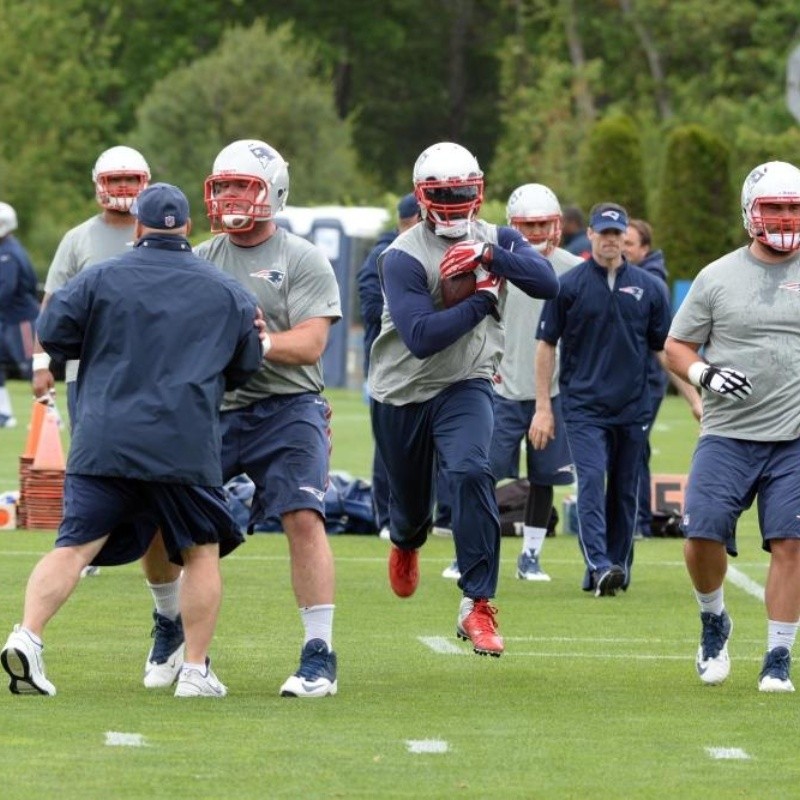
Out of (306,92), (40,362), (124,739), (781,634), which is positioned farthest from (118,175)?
(306,92)

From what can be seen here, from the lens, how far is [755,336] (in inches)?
370

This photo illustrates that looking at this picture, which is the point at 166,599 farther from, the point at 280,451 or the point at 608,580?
the point at 608,580

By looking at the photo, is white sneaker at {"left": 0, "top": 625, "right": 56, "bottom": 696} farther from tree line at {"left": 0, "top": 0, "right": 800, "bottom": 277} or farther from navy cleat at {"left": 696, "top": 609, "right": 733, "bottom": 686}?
tree line at {"left": 0, "top": 0, "right": 800, "bottom": 277}

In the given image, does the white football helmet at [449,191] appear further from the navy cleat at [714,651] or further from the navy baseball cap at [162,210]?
the navy cleat at [714,651]

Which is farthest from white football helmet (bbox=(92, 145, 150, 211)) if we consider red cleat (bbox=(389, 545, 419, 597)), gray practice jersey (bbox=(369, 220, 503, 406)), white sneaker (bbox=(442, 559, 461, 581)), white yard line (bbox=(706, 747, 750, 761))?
white yard line (bbox=(706, 747, 750, 761))

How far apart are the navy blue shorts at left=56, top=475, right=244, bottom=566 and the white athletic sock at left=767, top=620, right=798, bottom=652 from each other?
209 cm

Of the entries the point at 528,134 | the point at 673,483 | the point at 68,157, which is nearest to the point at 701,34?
the point at 528,134

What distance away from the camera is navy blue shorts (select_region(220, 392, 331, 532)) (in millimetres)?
9070

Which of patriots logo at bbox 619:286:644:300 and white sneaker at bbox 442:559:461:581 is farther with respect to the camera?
white sneaker at bbox 442:559:461:581

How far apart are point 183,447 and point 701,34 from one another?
47.8m

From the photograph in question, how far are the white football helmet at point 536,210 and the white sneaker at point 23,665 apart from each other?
5.36 meters

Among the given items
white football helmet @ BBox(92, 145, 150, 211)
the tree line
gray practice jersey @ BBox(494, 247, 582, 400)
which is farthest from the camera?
the tree line

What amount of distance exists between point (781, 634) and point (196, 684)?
7.25 feet

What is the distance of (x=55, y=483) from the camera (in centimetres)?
1565
